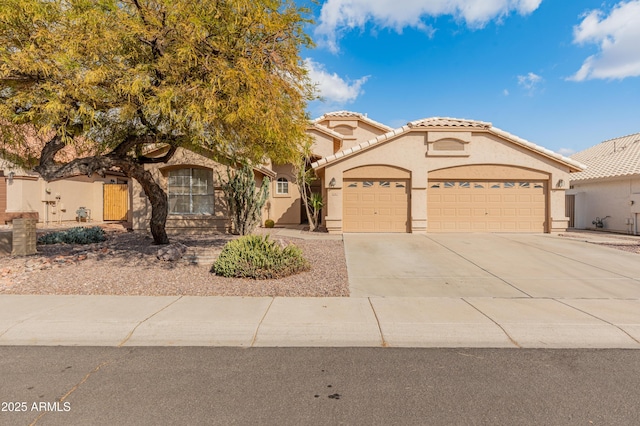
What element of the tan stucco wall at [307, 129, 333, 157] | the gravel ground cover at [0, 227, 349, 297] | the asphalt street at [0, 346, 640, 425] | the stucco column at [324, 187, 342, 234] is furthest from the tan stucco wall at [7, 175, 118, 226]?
Answer: the asphalt street at [0, 346, 640, 425]

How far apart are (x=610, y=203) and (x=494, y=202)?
21.9 ft

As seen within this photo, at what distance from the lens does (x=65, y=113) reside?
6699mm

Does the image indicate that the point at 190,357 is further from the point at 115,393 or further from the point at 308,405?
the point at 308,405

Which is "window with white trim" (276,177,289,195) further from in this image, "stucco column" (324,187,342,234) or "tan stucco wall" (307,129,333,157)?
"stucco column" (324,187,342,234)

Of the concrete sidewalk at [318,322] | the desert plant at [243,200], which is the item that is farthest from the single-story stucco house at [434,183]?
the concrete sidewalk at [318,322]

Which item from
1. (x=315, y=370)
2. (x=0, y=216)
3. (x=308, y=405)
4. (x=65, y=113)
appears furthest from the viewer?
(x=0, y=216)

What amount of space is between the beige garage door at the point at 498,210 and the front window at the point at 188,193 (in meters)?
9.89

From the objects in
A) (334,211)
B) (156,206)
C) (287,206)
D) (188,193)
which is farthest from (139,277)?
(287,206)

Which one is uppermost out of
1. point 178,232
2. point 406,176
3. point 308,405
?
point 406,176

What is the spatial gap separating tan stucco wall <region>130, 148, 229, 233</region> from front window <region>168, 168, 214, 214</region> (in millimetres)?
300

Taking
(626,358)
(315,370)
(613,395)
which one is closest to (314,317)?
(315,370)

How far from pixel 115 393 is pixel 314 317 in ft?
9.02

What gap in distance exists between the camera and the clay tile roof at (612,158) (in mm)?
17078

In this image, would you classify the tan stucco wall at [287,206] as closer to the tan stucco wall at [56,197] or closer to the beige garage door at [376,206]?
the beige garage door at [376,206]
